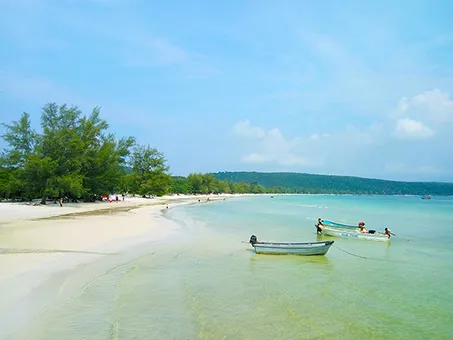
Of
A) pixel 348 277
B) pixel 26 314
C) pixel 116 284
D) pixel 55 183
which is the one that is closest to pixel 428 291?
pixel 348 277

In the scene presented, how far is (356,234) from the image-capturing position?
32094 mm

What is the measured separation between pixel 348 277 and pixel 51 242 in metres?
16.4

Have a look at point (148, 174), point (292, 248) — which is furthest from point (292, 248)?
point (148, 174)

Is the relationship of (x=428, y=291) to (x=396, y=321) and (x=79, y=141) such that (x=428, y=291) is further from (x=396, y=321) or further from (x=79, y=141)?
(x=79, y=141)

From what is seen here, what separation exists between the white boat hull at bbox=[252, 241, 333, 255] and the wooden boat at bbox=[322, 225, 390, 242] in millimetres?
11531

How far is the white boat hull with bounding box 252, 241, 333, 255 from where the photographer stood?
70.6 feet

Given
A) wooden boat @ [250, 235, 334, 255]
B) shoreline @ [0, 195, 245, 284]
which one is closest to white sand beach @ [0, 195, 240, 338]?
shoreline @ [0, 195, 245, 284]

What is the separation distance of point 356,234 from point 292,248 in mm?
13055

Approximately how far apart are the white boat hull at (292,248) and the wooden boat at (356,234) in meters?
11.5

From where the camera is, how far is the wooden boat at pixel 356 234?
102ft

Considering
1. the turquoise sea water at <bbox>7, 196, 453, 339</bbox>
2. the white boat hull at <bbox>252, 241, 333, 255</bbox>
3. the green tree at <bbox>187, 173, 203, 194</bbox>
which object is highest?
the green tree at <bbox>187, 173, 203, 194</bbox>

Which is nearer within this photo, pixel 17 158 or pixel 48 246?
pixel 48 246

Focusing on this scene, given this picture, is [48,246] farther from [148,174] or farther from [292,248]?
[148,174]

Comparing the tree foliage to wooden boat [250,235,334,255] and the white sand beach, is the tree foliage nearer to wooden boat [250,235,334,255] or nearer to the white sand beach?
the white sand beach
